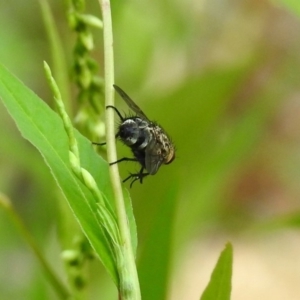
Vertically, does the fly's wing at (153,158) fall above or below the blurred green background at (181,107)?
below

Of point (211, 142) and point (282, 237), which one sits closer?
point (211, 142)

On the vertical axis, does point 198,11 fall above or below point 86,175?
above

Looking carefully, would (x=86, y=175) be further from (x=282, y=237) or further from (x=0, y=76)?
(x=282, y=237)

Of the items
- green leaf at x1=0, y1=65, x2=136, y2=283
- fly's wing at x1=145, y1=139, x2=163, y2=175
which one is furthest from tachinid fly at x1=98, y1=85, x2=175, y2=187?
green leaf at x1=0, y1=65, x2=136, y2=283

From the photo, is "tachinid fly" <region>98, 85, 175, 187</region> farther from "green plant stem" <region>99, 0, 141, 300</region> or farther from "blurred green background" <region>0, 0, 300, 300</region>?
"green plant stem" <region>99, 0, 141, 300</region>

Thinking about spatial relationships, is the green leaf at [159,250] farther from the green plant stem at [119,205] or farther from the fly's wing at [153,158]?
the green plant stem at [119,205]

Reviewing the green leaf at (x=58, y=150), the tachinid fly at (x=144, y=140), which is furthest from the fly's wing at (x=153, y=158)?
the green leaf at (x=58, y=150)

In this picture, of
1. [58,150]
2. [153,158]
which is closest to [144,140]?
[153,158]

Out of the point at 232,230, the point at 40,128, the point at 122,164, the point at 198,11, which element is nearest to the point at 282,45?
the point at 198,11
